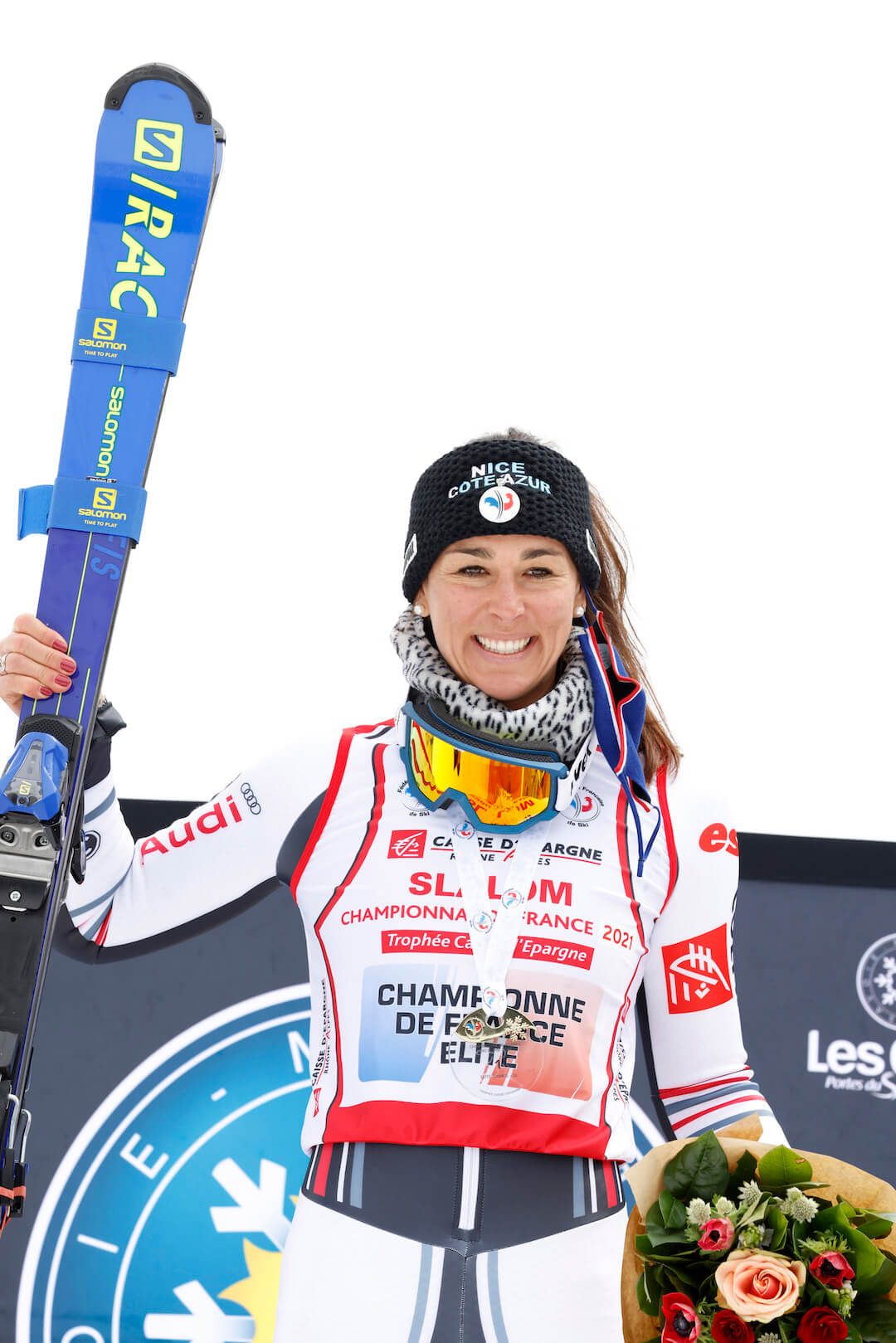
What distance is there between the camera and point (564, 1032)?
5.30 feet

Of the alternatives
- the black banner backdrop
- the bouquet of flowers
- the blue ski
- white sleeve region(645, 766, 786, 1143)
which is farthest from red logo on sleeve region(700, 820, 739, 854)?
the black banner backdrop

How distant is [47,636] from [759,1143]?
3.88 ft

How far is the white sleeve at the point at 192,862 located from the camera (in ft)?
5.98

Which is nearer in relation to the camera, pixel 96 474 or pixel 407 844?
pixel 407 844

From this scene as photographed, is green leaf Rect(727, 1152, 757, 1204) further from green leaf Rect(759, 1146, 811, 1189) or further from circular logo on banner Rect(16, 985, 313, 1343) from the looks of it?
circular logo on banner Rect(16, 985, 313, 1343)

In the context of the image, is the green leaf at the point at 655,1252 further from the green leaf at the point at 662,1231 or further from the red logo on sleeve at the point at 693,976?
the red logo on sleeve at the point at 693,976

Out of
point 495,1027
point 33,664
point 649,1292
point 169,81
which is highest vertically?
point 169,81

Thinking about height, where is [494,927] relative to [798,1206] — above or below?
above

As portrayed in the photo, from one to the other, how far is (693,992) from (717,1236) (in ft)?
1.76

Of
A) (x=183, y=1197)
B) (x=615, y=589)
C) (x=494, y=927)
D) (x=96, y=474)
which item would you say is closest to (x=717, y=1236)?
(x=494, y=927)

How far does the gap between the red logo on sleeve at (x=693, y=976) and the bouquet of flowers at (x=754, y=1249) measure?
0.37 m

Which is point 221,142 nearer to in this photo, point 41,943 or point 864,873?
point 41,943

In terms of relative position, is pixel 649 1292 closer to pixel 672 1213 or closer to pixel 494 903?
pixel 672 1213

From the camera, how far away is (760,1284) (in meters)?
1.23
